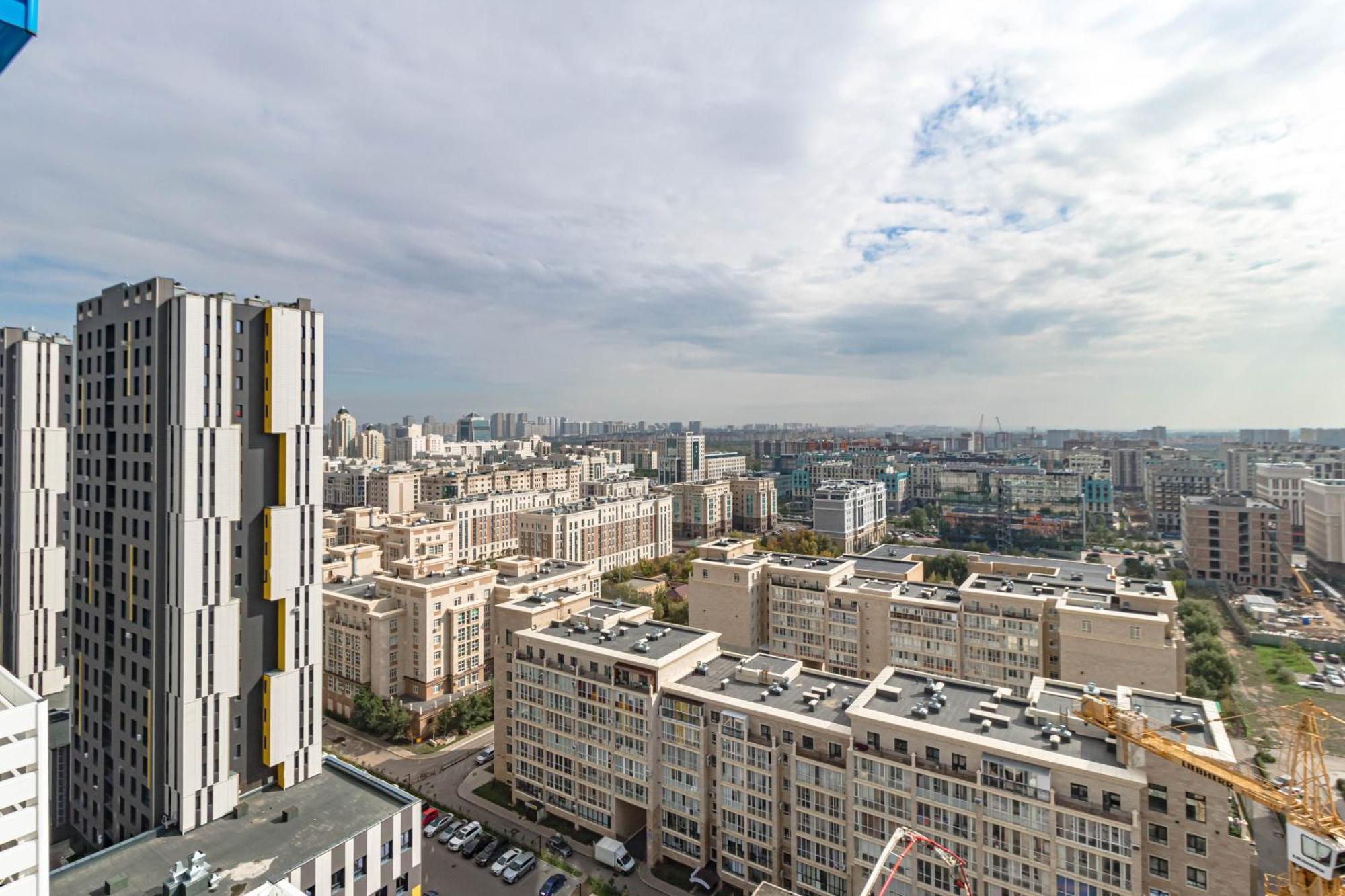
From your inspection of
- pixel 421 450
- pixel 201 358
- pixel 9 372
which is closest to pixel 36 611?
pixel 9 372

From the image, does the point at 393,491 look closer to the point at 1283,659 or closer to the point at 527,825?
the point at 527,825

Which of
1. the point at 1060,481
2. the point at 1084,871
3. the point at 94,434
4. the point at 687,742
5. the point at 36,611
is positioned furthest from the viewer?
the point at 1060,481

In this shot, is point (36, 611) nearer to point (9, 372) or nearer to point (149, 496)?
point (9, 372)


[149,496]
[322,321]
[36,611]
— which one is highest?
[322,321]

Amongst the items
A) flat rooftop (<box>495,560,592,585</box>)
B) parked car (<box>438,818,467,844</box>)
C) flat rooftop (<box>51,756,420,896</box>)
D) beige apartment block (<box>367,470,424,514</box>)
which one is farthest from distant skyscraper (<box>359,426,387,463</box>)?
flat rooftop (<box>51,756,420,896</box>)

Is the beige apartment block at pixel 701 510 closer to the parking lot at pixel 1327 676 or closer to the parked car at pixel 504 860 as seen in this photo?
the parking lot at pixel 1327 676

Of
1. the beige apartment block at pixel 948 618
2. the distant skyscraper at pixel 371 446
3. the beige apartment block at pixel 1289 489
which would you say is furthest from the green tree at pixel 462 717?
the distant skyscraper at pixel 371 446

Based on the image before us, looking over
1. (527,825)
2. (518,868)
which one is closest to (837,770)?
(518,868)
